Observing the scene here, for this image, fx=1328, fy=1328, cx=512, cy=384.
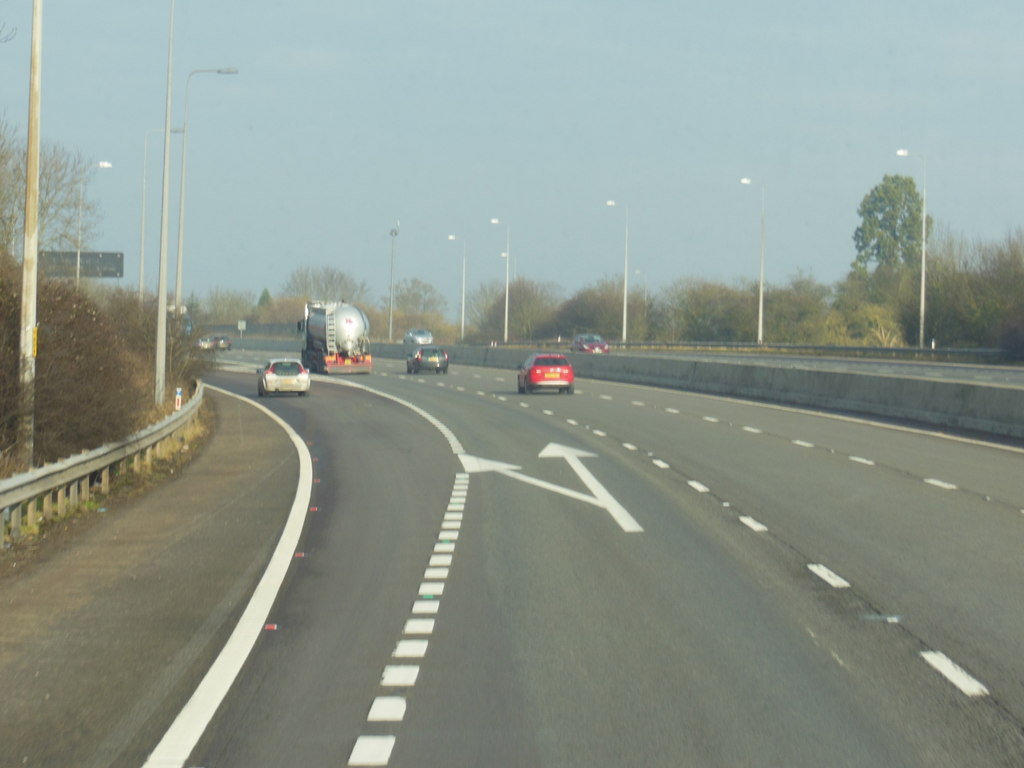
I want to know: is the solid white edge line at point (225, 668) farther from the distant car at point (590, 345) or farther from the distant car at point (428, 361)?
the distant car at point (590, 345)

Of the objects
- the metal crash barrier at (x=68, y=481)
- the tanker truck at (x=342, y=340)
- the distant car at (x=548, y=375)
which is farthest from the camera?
the tanker truck at (x=342, y=340)

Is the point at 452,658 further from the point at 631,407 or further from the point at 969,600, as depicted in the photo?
the point at 631,407

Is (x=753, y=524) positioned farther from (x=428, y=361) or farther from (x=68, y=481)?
(x=428, y=361)

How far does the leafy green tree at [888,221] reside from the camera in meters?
151

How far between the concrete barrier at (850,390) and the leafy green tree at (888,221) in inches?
3968

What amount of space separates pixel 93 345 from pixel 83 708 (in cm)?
1250

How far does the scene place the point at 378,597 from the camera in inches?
400

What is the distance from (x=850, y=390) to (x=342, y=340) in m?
35.7

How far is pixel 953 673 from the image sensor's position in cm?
763

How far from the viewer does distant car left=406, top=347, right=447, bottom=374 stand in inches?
2589

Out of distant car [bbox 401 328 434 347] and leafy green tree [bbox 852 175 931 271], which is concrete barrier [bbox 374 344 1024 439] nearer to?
distant car [bbox 401 328 434 347]

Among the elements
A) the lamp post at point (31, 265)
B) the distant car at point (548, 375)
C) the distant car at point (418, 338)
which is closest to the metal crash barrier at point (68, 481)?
the lamp post at point (31, 265)

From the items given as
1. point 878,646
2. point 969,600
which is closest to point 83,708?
point 878,646

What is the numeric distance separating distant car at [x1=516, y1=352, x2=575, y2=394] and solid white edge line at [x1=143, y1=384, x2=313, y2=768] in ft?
102
